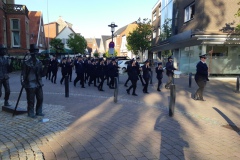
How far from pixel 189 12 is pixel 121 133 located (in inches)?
705

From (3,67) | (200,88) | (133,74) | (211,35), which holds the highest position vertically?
(211,35)

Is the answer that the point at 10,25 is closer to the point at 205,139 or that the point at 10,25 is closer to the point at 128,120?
the point at 128,120

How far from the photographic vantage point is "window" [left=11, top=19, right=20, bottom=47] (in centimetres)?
2543

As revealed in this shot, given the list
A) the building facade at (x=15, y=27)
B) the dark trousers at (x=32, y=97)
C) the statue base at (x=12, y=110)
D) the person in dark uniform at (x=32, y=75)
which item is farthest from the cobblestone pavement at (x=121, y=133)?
the building facade at (x=15, y=27)

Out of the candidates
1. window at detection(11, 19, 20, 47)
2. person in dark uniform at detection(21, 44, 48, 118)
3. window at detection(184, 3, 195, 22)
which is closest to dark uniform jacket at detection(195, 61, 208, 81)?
person in dark uniform at detection(21, 44, 48, 118)

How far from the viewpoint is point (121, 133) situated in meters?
4.74

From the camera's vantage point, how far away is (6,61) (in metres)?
6.61

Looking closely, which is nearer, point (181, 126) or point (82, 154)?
point (82, 154)

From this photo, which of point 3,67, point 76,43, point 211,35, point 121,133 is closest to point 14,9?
point 211,35

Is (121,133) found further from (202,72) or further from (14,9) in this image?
(14,9)

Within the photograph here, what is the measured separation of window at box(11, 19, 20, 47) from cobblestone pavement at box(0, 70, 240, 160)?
21.1 metres

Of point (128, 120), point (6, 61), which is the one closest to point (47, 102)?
point (6, 61)

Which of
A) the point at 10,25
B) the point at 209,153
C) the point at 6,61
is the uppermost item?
the point at 10,25

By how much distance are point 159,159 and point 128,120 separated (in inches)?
85.9
